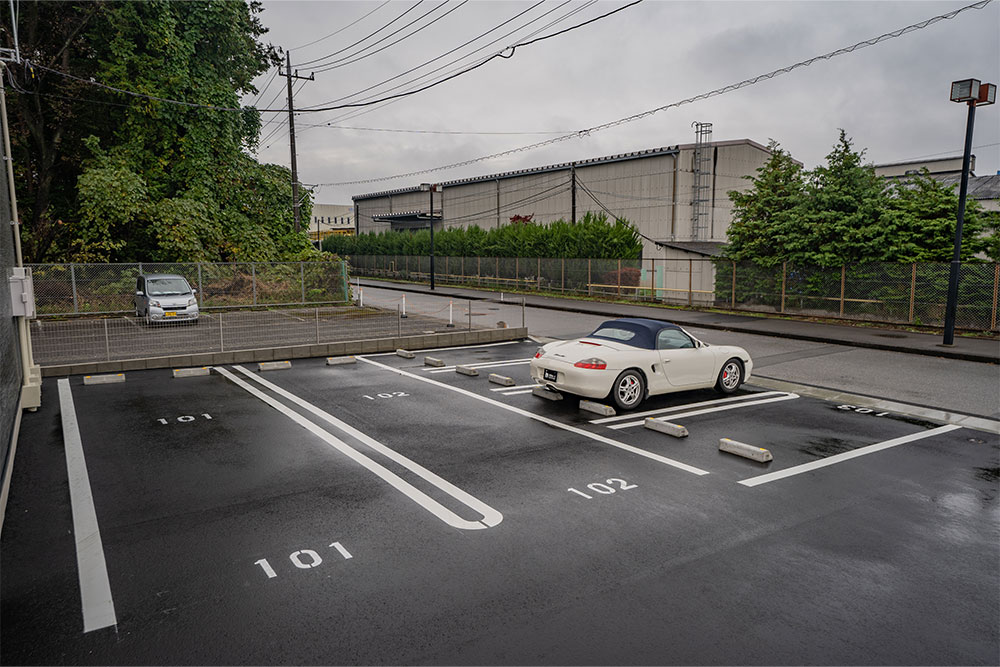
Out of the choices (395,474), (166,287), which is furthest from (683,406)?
(166,287)

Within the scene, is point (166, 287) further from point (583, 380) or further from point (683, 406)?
point (683, 406)

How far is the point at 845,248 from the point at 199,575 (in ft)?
81.6

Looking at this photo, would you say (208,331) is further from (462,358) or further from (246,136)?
(246,136)

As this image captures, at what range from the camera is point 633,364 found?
10023mm

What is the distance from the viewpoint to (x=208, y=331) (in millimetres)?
19547

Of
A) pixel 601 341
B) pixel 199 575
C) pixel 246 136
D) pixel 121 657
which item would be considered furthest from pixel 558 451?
pixel 246 136

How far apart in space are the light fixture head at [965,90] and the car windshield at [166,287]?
962 inches

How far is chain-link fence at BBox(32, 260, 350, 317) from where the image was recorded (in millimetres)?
23719

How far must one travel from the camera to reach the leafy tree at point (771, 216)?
25734 mm

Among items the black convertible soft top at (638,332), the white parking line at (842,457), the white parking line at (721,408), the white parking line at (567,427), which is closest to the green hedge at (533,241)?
the white parking line at (567,427)

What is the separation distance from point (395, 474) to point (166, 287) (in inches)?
763

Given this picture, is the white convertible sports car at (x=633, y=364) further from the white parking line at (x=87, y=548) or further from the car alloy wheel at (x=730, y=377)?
the white parking line at (x=87, y=548)

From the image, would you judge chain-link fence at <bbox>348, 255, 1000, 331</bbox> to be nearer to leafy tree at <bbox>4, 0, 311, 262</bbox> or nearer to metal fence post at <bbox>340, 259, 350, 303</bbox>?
metal fence post at <bbox>340, 259, 350, 303</bbox>

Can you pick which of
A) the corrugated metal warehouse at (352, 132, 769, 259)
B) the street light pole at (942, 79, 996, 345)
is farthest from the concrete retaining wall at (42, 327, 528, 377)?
the corrugated metal warehouse at (352, 132, 769, 259)
